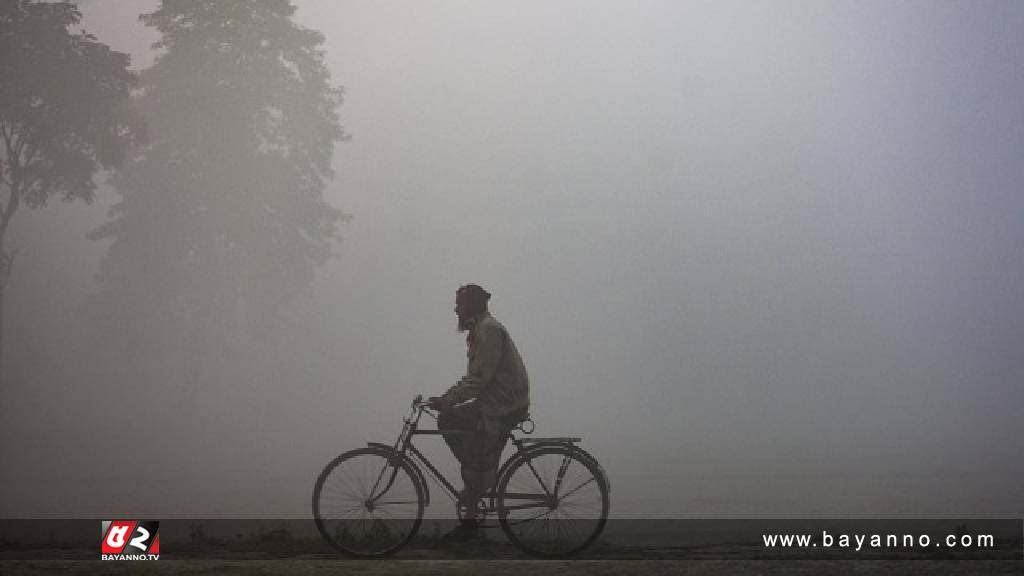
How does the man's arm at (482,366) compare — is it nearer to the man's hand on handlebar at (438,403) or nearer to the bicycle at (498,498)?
the man's hand on handlebar at (438,403)

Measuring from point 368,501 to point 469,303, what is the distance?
147cm

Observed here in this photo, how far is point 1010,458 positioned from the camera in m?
16.9

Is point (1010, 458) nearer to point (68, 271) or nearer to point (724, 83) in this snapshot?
point (68, 271)

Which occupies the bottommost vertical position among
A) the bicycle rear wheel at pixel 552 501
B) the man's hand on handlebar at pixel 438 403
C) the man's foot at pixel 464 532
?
the man's foot at pixel 464 532

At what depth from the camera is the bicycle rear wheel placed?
6.84 m

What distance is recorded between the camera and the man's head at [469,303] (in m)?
7.21

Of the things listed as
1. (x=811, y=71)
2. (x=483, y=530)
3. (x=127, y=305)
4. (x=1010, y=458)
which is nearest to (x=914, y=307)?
(x=811, y=71)

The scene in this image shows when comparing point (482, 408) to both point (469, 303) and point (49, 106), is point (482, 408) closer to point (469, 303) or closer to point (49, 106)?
point (469, 303)

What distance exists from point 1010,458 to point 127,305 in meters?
17.5

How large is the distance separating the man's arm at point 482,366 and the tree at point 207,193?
1639cm

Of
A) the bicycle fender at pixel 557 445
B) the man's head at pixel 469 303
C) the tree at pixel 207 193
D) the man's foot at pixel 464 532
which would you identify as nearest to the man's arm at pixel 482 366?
the man's head at pixel 469 303

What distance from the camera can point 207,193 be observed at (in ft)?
75.3

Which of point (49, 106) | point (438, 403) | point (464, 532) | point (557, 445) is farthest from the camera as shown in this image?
point (49, 106)

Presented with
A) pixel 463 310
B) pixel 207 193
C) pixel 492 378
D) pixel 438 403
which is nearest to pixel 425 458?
pixel 438 403
